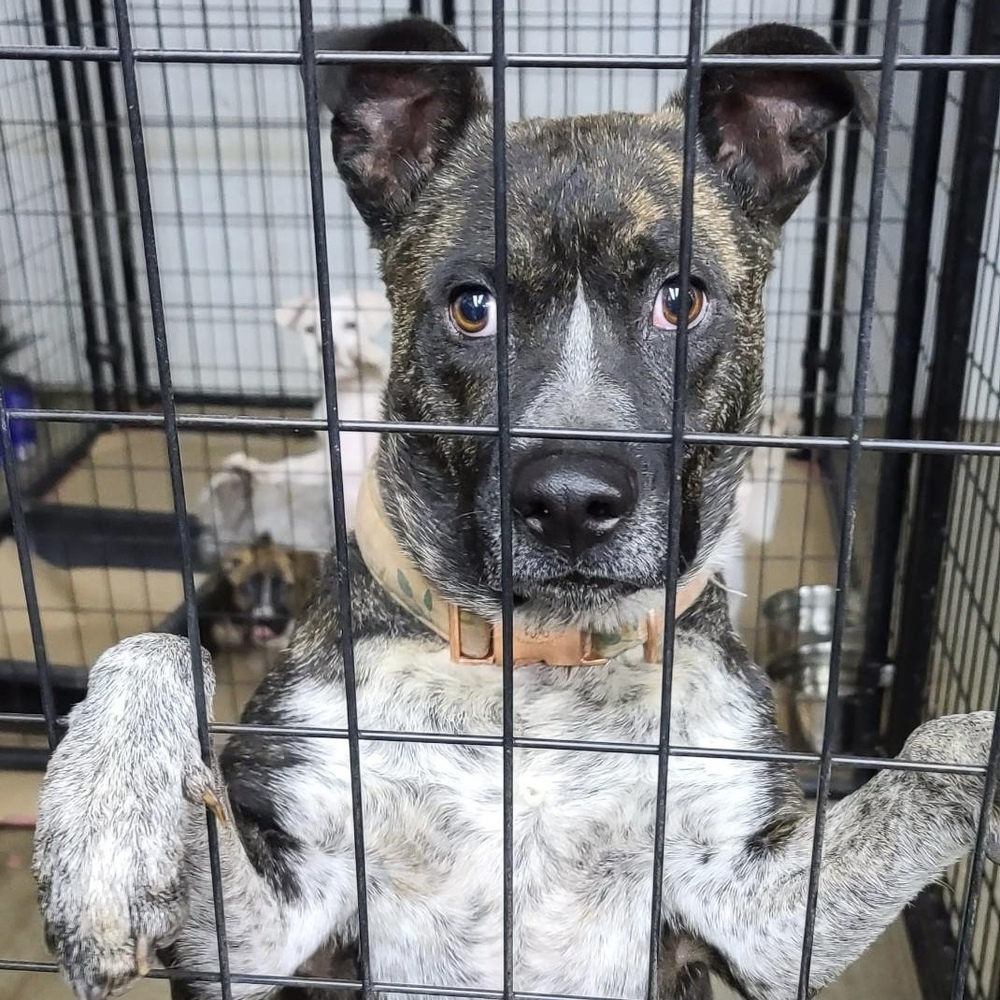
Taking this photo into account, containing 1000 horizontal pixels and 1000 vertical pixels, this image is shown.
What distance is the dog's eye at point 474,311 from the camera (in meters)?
1.68

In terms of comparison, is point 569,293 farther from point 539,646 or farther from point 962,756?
point 962,756

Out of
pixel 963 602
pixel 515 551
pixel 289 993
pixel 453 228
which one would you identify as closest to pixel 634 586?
pixel 515 551

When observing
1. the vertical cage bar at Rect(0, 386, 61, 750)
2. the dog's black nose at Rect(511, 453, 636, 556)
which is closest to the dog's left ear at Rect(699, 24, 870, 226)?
the dog's black nose at Rect(511, 453, 636, 556)

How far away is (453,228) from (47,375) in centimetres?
367

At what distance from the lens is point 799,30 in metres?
1.49

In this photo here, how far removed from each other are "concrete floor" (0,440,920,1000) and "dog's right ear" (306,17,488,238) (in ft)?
5.88

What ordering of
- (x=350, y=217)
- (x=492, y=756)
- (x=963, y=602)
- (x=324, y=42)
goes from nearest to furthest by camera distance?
(x=324, y=42) → (x=492, y=756) → (x=963, y=602) → (x=350, y=217)

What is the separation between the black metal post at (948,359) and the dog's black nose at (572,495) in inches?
55.5

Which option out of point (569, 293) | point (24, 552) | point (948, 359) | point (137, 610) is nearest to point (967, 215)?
point (948, 359)

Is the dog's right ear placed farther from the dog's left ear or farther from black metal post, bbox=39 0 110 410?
black metal post, bbox=39 0 110 410

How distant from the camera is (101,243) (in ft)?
15.7

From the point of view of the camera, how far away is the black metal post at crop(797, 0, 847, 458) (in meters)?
4.01

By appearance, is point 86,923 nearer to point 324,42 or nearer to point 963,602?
point 324,42

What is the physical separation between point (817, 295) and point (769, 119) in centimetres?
282
